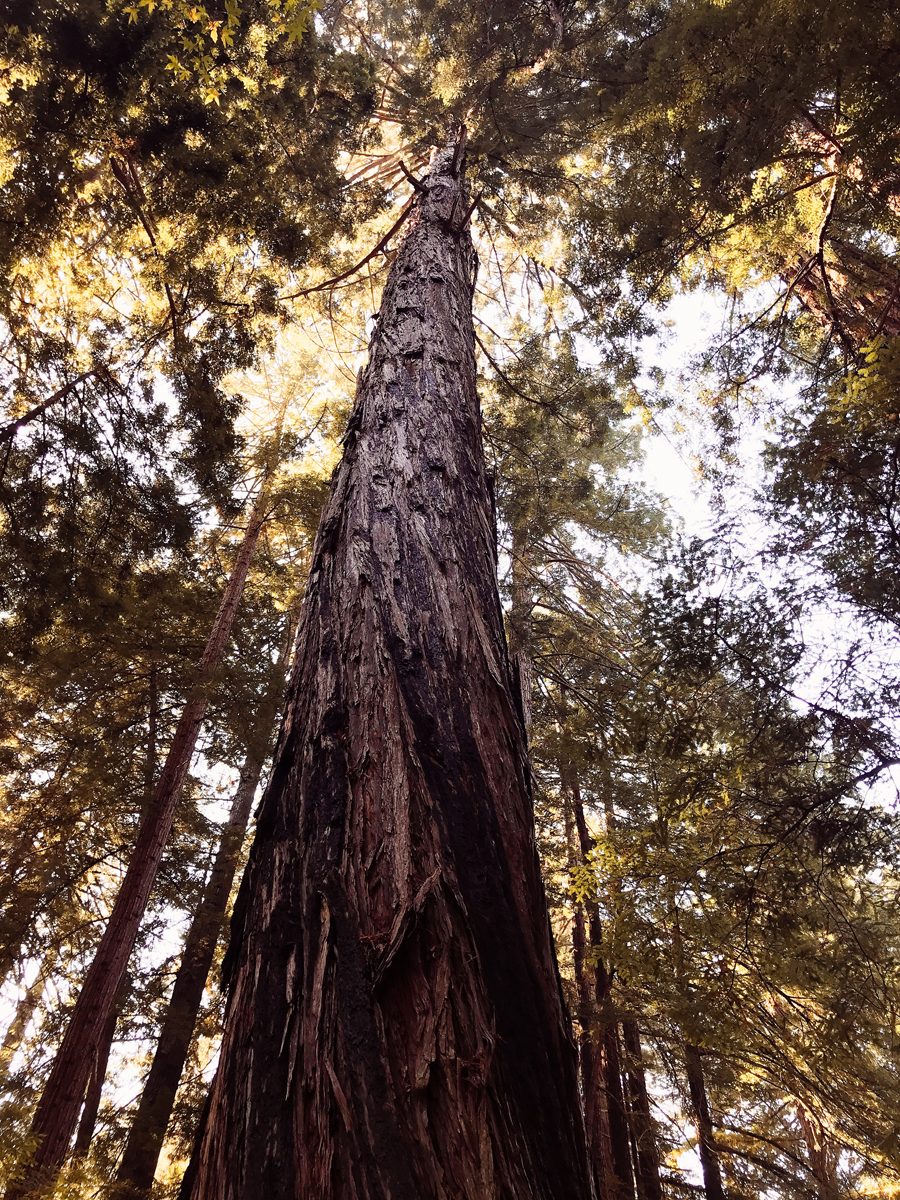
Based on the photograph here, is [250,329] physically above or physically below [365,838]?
above

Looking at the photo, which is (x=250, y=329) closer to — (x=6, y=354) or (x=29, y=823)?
(x=6, y=354)

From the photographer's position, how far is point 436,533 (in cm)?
213

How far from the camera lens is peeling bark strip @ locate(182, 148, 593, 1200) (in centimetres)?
101

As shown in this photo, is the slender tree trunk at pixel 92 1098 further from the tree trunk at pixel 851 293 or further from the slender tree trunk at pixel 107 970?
the tree trunk at pixel 851 293

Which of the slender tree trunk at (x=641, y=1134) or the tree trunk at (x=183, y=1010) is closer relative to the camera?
the slender tree trunk at (x=641, y=1134)

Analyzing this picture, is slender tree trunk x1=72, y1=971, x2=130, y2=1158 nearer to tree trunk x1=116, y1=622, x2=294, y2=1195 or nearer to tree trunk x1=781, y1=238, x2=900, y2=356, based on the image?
tree trunk x1=116, y1=622, x2=294, y2=1195

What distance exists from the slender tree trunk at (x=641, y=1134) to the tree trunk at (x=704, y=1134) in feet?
1.42

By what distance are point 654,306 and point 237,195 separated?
365cm

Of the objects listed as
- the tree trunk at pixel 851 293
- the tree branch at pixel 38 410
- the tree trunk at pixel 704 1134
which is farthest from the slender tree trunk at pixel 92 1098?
the tree trunk at pixel 851 293

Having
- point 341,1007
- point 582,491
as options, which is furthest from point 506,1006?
point 582,491

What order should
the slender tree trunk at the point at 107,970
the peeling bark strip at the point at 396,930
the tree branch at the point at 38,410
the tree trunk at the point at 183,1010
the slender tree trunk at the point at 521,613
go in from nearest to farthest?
the peeling bark strip at the point at 396,930 → the slender tree trunk at the point at 107,970 → the tree branch at the point at 38,410 → the tree trunk at the point at 183,1010 → the slender tree trunk at the point at 521,613

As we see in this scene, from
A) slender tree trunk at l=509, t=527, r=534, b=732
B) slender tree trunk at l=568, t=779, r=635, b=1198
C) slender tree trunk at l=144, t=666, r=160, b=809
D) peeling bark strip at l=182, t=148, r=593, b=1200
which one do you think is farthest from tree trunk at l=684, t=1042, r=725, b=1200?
slender tree trunk at l=144, t=666, r=160, b=809

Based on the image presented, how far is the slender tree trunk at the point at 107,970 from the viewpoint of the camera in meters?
4.41

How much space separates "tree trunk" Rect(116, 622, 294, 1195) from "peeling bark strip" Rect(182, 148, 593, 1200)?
16.7 ft
